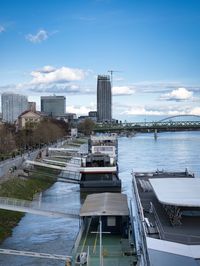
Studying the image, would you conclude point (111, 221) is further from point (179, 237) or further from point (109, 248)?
point (179, 237)

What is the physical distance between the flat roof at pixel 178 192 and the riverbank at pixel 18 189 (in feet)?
34.1

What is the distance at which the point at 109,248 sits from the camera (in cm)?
2188

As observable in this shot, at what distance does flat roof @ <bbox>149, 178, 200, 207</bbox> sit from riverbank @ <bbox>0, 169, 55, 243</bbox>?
1041 centimetres

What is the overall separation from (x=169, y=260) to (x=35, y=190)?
3440cm

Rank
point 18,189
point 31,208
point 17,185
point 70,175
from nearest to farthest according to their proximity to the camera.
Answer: point 31,208 → point 18,189 → point 17,185 → point 70,175

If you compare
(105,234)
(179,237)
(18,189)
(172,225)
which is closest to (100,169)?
(18,189)

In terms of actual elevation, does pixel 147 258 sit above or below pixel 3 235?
above

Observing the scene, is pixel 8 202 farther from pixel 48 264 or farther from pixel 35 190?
pixel 35 190

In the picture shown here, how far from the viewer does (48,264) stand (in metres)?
24.6

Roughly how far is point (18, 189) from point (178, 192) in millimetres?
25608

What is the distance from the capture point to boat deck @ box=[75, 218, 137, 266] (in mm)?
20125

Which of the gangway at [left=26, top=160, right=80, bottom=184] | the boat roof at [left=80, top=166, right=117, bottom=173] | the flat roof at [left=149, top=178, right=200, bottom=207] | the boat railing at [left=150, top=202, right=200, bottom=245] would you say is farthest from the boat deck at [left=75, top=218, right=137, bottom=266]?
the gangway at [left=26, top=160, right=80, bottom=184]

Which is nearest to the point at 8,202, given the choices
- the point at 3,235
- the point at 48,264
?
the point at 3,235

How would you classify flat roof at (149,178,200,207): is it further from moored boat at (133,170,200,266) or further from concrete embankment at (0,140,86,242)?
concrete embankment at (0,140,86,242)
